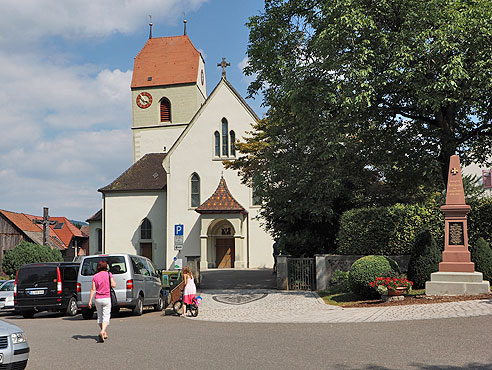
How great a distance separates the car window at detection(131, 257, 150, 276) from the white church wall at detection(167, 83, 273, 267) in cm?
2554

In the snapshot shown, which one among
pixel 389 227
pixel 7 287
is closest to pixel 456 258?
pixel 389 227

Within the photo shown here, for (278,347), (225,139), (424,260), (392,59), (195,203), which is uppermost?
(225,139)

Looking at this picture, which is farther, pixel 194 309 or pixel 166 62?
pixel 166 62

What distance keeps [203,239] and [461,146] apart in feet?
80.2

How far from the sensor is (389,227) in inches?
773

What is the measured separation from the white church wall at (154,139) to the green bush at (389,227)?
1441 inches

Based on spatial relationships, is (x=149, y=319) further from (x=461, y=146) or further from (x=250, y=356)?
(x=461, y=146)

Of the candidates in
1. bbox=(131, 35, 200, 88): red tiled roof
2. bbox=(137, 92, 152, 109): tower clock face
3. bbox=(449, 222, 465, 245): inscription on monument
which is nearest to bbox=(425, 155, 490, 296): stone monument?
bbox=(449, 222, 465, 245): inscription on monument

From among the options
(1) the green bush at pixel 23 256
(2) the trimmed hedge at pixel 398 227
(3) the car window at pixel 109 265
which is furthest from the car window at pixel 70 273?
(1) the green bush at pixel 23 256

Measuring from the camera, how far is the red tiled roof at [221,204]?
41.1m

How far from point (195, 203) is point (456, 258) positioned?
1202 inches

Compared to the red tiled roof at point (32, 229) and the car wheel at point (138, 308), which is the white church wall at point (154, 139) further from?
the car wheel at point (138, 308)

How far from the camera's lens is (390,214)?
64.2ft

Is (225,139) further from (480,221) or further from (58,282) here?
(480,221)
